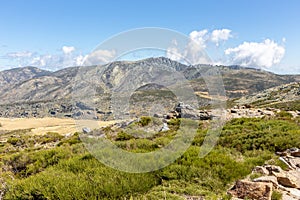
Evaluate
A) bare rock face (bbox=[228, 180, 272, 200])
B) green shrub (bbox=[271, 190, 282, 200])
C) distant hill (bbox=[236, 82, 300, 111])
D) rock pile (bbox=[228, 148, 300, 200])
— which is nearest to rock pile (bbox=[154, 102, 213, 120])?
rock pile (bbox=[228, 148, 300, 200])

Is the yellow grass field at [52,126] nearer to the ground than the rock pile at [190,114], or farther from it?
nearer to the ground

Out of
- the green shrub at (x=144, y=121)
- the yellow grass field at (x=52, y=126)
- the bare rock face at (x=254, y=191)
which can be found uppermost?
the bare rock face at (x=254, y=191)

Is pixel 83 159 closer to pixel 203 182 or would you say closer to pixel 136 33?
pixel 203 182

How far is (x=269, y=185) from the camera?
5352 millimetres

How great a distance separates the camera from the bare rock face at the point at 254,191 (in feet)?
17.0

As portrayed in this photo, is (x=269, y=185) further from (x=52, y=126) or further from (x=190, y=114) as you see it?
(x=52, y=126)

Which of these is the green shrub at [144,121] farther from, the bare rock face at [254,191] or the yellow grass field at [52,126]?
the bare rock face at [254,191]

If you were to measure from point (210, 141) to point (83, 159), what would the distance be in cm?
645

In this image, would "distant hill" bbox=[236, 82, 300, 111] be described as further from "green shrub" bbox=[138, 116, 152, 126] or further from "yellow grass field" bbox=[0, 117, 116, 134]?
"yellow grass field" bbox=[0, 117, 116, 134]

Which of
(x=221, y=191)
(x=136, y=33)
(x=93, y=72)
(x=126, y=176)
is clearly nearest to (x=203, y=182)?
(x=221, y=191)

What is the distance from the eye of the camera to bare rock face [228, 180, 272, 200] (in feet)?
17.0

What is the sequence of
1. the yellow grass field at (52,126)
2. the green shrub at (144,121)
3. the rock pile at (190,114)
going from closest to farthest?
the green shrub at (144,121) < the rock pile at (190,114) < the yellow grass field at (52,126)

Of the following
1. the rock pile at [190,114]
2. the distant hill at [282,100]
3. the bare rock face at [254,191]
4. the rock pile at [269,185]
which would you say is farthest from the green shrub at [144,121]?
the distant hill at [282,100]

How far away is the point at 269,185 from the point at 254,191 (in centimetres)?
40
